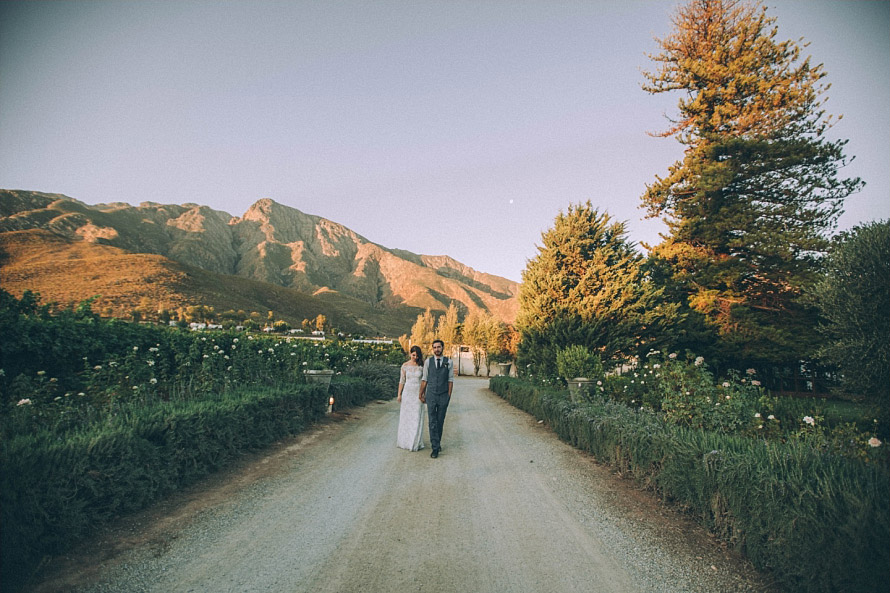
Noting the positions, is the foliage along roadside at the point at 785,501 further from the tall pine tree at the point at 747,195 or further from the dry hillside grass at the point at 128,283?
the dry hillside grass at the point at 128,283

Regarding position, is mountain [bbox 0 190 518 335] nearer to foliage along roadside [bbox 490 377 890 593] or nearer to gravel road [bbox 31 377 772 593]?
gravel road [bbox 31 377 772 593]

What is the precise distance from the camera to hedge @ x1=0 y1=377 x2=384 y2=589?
2.71 meters

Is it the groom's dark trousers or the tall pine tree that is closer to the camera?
the groom's dark trousers

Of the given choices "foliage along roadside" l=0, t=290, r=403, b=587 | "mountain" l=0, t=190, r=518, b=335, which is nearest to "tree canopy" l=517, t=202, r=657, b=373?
"foliage along roadside" l=0, t=290, r=403, b=587

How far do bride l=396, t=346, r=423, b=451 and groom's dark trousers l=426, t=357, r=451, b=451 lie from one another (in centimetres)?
26

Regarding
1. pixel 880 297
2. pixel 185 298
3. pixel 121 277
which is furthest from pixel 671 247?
pixel 121 277

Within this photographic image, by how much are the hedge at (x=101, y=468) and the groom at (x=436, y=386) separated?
282cm

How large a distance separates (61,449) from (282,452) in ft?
11.6

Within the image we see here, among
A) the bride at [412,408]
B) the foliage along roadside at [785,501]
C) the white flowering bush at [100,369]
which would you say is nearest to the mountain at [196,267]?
the bride at [412,408]

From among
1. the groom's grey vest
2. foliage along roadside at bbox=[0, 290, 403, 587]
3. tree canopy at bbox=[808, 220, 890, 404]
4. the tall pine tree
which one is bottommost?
foliage along roadside at bbox=[0, 290, 403, 587]

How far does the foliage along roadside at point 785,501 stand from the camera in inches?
91.4

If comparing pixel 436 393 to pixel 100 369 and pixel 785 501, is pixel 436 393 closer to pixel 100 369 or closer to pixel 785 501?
pixel 785 501

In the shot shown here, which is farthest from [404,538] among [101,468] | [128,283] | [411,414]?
[128,283]

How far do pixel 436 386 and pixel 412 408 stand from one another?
2.08 feet
